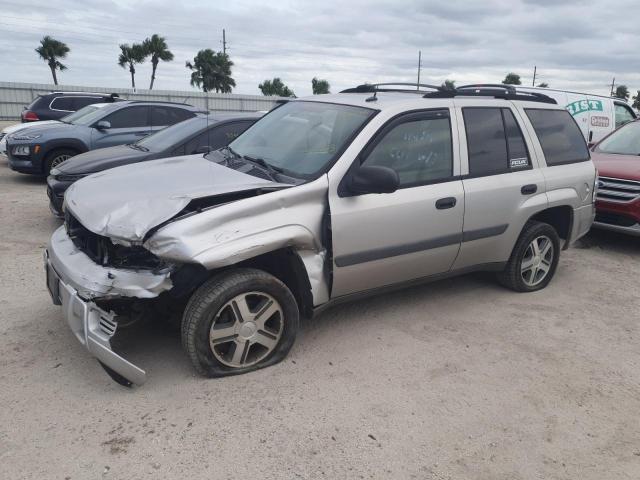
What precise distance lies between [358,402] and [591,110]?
10168 mm

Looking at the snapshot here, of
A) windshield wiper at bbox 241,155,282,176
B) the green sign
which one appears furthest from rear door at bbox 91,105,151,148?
the green sign

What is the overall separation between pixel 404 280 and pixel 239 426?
5.83 feet

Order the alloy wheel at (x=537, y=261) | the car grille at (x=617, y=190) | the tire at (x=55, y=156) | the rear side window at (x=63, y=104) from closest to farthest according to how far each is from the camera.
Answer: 1. the alloy wheel at (x=537, y=261)
2. the car grille at (x=617, y=190)
3. the tire at (x=55, y=156)
4. the rear side window at (x=63, y=104)

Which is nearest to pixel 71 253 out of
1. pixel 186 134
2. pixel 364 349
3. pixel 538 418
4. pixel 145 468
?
pixel 145 468

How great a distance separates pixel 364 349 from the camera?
3852 mm

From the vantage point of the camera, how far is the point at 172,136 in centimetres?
698

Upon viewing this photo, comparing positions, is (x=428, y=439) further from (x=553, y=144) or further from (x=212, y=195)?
(x=553, y=144)

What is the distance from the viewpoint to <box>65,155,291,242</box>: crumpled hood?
311 centimetres

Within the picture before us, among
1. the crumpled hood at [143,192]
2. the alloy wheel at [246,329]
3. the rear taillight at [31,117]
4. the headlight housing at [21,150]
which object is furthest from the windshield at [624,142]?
the rear taillight at [31,117]

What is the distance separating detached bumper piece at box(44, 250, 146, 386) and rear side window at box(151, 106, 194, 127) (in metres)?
7.08

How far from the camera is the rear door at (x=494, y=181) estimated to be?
14.0 feet

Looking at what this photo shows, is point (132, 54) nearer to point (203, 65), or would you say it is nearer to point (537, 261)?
point (203, 65)

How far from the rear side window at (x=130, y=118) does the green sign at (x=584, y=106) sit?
822cm

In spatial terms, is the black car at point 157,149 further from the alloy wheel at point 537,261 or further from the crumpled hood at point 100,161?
the alloy wheel at point 537,261
